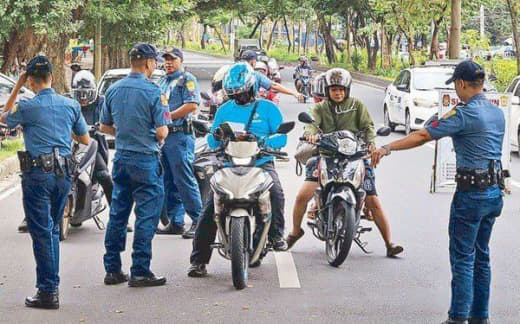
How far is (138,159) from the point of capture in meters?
9.03

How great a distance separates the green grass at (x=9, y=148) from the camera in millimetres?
18756

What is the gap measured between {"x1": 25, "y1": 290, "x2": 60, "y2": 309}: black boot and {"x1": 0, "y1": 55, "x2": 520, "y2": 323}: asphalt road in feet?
0.24

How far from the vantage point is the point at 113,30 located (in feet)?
122

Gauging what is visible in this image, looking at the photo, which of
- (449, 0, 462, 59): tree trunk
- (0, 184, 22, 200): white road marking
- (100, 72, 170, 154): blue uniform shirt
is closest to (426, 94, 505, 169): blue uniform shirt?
(100, 72, 170, 154): blue uniform shirt

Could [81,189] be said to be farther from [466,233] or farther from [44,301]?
[466,233]

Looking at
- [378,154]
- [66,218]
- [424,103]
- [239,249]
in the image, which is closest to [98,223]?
[66,218]

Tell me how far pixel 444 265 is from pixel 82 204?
12.2ft

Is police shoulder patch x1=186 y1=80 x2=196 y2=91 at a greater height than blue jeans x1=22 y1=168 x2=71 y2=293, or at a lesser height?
greater

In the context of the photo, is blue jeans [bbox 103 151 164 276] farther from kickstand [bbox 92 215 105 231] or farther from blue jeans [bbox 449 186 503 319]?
kickstand [bbox 92 215 105 231]

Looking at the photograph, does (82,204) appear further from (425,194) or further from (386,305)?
(425,194)

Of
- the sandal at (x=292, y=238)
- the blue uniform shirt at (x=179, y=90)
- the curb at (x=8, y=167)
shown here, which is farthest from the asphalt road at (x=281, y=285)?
the curb at (x=8, y=167)

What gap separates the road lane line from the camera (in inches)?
365

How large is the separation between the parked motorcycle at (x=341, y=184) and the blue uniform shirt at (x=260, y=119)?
0.28 meters

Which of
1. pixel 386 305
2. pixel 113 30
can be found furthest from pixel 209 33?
pixel 386 305
